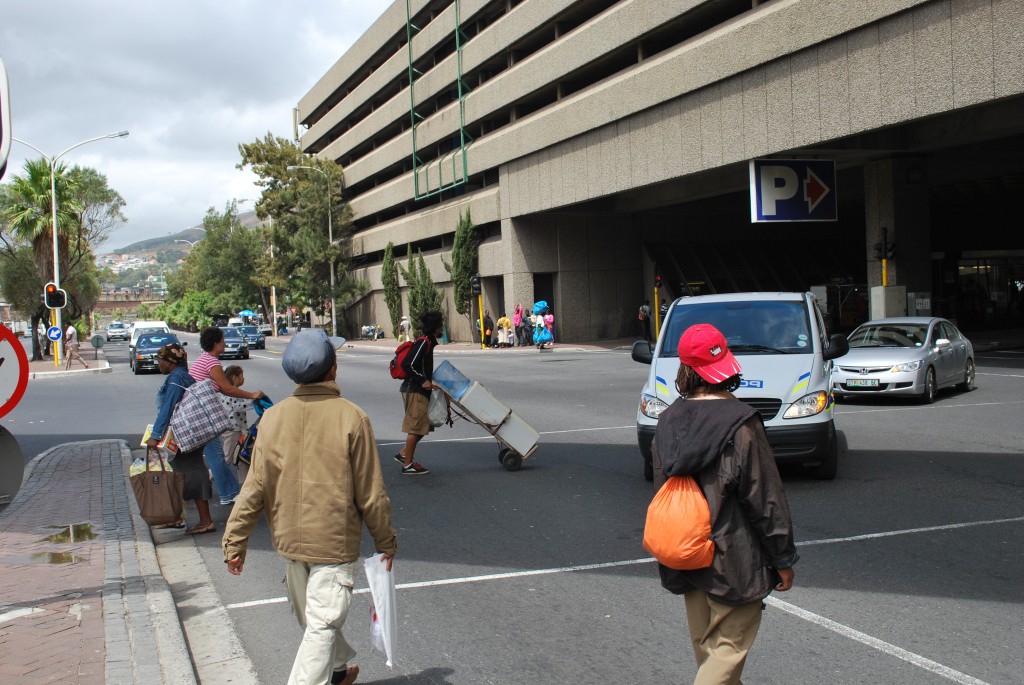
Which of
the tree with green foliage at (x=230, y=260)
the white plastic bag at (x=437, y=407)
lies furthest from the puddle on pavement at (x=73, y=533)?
the tree with green foliage at (x=230, y=260)

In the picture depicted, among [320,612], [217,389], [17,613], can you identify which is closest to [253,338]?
[217,389]

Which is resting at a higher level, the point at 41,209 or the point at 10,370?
the point at 41,209

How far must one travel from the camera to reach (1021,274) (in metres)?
40.5

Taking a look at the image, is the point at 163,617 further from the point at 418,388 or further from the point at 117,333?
the point at 117,333

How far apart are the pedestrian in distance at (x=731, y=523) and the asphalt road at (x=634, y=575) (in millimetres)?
1297

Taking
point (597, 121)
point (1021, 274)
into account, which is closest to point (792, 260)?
point (1021, 274)

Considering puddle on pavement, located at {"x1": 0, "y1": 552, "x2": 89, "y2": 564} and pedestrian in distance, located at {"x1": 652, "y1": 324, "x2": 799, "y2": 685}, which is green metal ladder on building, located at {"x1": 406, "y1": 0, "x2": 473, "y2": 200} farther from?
pedestrian in distance, located at {"x1": 652, "y1": 324, "x2": 799, "y2": 685}

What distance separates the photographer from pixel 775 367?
976 centimetres

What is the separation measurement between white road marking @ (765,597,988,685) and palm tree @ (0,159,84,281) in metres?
43.6

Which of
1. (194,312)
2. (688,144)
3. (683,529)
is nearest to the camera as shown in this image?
(683,529)

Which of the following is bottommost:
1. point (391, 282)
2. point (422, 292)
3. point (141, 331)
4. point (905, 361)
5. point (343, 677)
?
Result: point (343, 677)

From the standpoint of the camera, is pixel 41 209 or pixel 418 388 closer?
pixel 418 388

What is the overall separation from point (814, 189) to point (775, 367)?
19.4 m

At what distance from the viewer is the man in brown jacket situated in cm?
400
